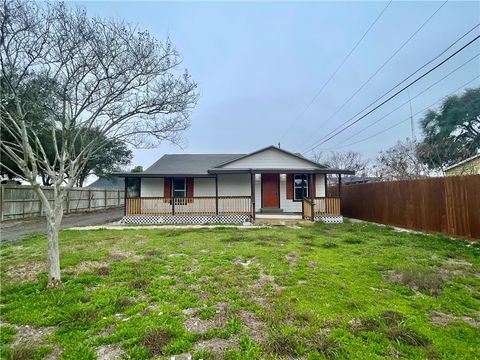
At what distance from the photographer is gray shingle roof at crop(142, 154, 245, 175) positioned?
1580 centimetres

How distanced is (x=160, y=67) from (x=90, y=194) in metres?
18.2

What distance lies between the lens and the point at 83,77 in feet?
18.3

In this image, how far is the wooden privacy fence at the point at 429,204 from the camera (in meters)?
8.50

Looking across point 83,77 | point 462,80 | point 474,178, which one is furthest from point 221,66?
point 462,80

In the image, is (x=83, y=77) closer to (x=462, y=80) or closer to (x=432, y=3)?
(x=432, y=3)

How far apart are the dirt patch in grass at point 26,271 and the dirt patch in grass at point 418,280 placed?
6.49 metres

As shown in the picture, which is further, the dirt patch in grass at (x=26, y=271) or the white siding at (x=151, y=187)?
the white siding at (x=151, y=187)

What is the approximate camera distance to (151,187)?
52.1ft

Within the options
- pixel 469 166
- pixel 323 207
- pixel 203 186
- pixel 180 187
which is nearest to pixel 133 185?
pixel 180 187

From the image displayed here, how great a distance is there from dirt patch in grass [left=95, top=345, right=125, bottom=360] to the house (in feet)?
37.5

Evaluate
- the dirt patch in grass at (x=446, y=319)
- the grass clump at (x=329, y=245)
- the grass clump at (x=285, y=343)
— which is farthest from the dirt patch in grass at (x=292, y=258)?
the grass clump at (x=285, y=343)

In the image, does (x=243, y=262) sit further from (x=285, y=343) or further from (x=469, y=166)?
(x=469, y=166)

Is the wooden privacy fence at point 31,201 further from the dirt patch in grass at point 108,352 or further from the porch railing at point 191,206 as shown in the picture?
the dirt patch in grass at point 108,352

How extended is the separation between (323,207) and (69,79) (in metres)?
12.4
